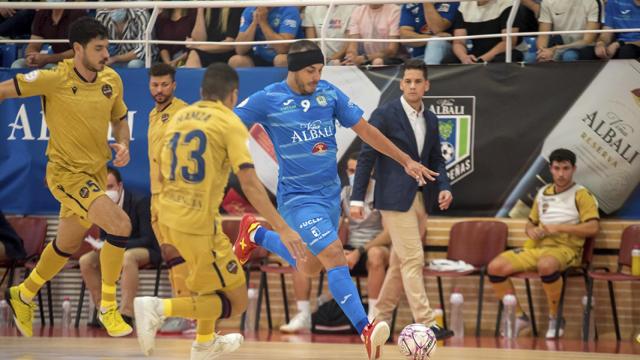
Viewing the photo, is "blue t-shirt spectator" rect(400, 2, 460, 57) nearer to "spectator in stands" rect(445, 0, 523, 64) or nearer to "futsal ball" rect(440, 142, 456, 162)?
"spectator in stands" rect(445, 0, 523, 64)

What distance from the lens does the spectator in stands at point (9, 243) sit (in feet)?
41.9

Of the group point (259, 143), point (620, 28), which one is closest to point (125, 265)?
point (259, 143)

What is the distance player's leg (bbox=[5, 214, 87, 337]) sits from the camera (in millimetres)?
9172

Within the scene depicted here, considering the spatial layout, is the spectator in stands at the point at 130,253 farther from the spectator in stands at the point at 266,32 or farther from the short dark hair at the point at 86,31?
the short dark hair at the point at 86,31

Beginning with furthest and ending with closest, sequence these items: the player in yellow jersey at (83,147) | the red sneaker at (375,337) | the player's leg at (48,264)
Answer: the player's leg at (48,264) < the player in yellow jersey at (83,147) < the red sneaker at (375,337)

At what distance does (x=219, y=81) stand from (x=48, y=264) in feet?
9.51

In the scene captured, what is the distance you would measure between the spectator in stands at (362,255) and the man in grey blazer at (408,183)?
0.72 meters

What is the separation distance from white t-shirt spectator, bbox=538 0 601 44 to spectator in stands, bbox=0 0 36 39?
252 inches

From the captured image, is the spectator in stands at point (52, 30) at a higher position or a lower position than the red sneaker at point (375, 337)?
higher

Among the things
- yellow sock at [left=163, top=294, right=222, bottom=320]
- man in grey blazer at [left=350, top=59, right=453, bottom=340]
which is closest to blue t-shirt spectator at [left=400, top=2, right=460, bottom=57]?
man in grey blazer at [left=350, top=59, right=453, bottom=340]

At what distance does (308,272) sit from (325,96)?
1.37 metres

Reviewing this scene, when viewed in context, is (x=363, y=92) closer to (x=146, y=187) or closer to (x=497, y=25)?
(x=497, y=25)

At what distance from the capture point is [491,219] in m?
12.2

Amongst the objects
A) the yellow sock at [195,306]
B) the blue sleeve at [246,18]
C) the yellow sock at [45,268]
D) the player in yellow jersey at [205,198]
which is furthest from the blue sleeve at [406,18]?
the yellow sock at [195,306]
